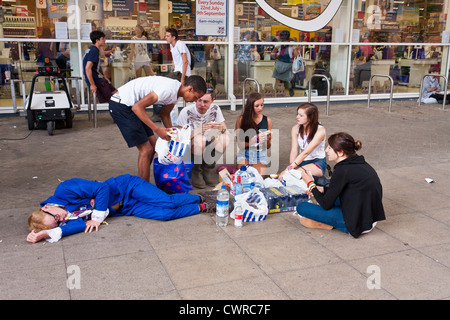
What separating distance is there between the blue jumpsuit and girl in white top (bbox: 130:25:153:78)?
6023 mm

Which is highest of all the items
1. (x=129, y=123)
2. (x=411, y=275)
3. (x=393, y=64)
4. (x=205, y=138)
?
(x=393, y=64)

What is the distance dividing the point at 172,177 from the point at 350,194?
→ 1908 millimetres

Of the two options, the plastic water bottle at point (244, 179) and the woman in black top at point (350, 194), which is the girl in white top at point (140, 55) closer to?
the plastic water bottle at point (244, 179)

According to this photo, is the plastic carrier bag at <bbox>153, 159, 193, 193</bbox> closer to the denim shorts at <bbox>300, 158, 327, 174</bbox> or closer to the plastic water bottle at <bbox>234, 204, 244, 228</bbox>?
the plastic water bottle at <bbox>234, 204, 244, 228</bbox>

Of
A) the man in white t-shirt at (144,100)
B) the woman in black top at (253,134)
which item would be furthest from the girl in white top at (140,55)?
the man in white t-shirt at (144,100)

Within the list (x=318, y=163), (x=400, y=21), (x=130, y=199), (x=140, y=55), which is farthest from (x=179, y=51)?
(x=400, y=21)

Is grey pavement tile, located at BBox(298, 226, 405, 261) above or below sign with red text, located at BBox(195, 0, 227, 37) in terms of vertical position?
below

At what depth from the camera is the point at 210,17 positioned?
10.1 meters

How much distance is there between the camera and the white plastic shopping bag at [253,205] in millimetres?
4301

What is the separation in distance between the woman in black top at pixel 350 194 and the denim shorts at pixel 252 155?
1.57 meters

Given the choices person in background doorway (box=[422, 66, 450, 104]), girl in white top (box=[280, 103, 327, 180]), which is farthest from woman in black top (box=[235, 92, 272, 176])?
person in background doorway (box=[422, 66, 450, 104])

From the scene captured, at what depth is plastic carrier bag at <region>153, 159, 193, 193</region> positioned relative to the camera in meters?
4.80

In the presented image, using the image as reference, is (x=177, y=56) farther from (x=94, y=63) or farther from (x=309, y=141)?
(x=309, y=141)
